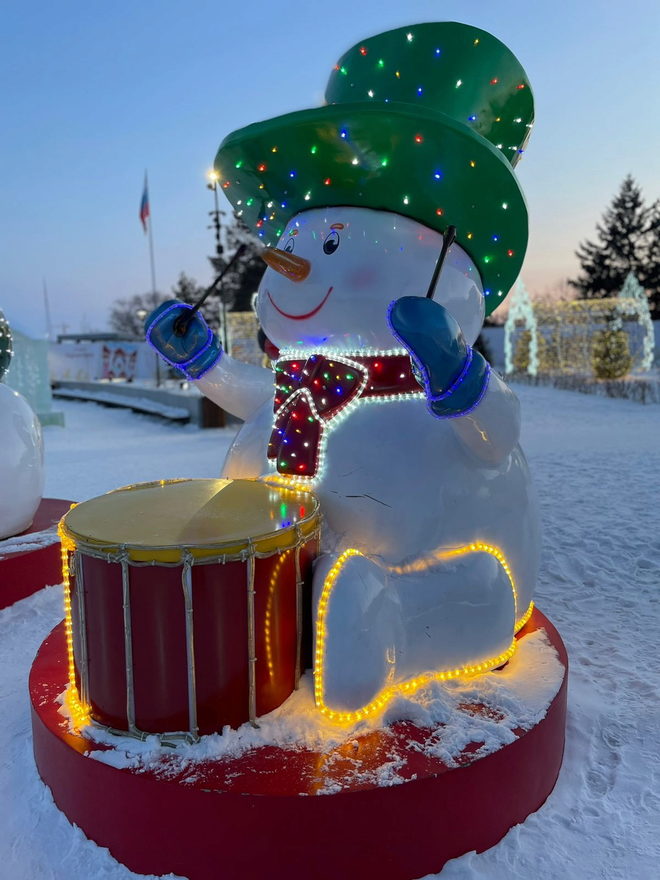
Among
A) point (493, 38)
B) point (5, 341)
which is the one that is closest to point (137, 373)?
point (5, 341)

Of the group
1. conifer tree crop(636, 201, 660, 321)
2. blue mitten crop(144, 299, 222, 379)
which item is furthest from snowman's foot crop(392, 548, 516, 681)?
conifer tree crop(636, 201, 660, 321)

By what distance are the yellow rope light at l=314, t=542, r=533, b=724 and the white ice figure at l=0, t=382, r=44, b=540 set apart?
2933 mm

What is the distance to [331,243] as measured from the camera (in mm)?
2523

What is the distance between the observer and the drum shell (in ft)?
6.67

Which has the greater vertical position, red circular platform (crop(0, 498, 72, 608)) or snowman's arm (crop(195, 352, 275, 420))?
snowman's arm (crop(195, 352, 275, 420))

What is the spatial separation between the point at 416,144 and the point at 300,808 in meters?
2.16

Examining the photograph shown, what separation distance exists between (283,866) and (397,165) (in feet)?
7.51

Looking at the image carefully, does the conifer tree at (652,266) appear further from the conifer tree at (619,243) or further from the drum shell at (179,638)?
the drum shell at (179,638)

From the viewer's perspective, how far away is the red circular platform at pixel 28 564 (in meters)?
4.04

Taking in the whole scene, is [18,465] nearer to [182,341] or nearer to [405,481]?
[182,341]

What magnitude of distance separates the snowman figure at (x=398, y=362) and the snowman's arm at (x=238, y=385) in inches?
18.6

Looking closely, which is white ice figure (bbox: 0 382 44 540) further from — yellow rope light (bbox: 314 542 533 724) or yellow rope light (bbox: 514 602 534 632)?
yellow rope light (bbox: 514 602 534 632)

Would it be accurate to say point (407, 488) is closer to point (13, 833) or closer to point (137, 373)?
point (13, 833)

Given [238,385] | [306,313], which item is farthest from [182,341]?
[306,313]
